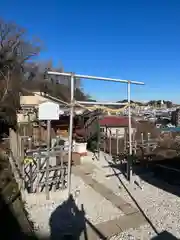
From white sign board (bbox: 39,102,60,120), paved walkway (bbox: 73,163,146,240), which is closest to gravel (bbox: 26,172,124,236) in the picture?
paved walkway (bbox: 73,163,146,240)

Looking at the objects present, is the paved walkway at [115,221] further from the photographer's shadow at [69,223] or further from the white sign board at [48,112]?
the white sign board at [48,112]

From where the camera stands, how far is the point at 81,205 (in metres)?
4.75

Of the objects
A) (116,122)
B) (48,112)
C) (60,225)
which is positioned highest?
(48,112)

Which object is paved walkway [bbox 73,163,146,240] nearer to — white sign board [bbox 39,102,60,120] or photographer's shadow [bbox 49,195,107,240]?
photographer's shadow [bbox 49,195,107,240]

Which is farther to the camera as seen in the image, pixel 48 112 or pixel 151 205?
pixel 48 112

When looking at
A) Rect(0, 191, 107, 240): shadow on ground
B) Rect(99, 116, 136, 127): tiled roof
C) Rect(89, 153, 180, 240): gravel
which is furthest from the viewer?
Rect(99, 116, 136, 127): tiled roof

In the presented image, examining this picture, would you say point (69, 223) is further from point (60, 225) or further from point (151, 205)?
point (151, 205)

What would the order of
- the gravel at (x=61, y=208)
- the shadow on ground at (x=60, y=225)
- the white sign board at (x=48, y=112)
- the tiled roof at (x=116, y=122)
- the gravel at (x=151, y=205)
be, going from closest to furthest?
the shadow on ground at (x=60, y=225) < the gravel at (x=151, y=205) < the gravel at (x=61, y=208) < the white sign board at (x=48, y=112) < the tiled roof at (x=116, y=122)

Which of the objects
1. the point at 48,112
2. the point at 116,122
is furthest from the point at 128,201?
the point at 116,122

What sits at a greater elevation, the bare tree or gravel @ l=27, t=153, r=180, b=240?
the bare tree

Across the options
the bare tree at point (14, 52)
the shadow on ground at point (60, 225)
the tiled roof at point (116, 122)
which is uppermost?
the bare tree at point (14, 52)

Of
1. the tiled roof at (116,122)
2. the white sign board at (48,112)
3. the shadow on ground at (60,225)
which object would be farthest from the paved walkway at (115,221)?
the tiled roof at (116,122)

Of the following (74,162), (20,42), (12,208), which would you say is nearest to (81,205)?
(12,208)

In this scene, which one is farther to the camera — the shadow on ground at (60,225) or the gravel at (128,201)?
the gravel at (128,201)
